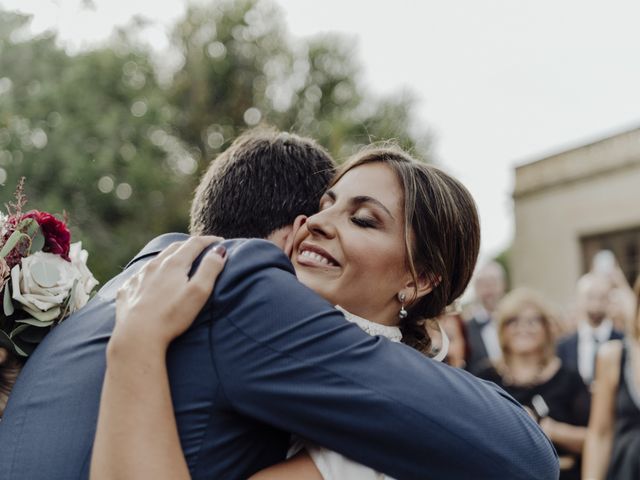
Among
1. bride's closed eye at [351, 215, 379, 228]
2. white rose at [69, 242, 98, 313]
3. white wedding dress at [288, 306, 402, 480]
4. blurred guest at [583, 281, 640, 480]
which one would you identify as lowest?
blurred guest at [583, 281, 640, 480]

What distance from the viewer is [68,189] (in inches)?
584

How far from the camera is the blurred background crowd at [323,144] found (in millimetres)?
6047

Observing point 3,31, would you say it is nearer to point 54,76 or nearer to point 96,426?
point 96,426

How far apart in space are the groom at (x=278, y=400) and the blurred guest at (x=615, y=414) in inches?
132

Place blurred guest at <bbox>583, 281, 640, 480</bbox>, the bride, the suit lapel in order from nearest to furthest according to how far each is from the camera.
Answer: the bride, the suit lapel, blurred guest at <bbox>583, 281, 640, 480</bbox>

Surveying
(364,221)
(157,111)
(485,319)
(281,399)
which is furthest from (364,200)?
(157,111)

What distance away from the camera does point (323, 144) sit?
21438mm

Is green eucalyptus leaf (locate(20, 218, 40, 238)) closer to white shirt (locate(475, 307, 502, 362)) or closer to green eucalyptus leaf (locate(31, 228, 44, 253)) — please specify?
green eucalyptus leaf (locate(31, 228, 44, 253))

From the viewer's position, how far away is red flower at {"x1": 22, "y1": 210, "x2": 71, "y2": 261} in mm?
2457

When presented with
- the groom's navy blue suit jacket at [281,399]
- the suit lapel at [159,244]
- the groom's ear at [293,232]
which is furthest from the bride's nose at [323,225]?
the groom's navy blue suit jacket at [281,399]

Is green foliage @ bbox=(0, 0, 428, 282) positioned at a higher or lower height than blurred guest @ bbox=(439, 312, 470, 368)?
higher

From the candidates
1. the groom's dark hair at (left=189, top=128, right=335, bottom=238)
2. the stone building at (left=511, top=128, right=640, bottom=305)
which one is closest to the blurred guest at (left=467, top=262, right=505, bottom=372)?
the groom's dark hair at (left=189, top=128, right=335, bottom=238)

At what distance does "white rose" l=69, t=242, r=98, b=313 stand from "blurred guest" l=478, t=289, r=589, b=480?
4149mm

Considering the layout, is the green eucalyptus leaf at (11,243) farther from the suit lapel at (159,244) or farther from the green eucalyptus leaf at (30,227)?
the suit lapel at (159,244)
